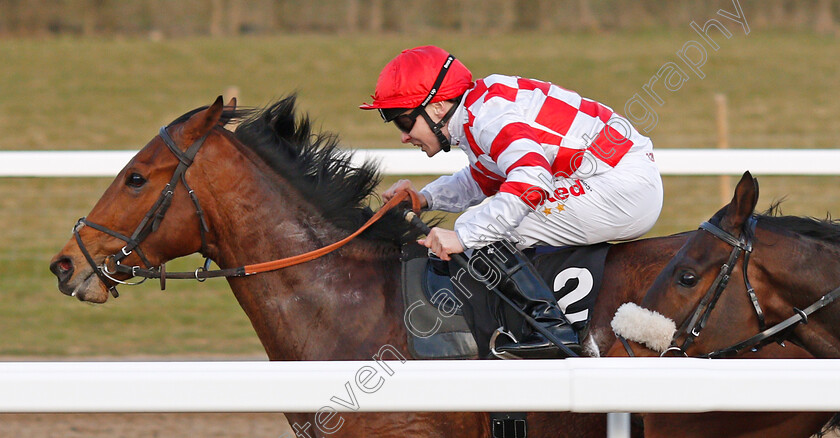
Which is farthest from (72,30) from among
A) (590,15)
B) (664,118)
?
(664,118)

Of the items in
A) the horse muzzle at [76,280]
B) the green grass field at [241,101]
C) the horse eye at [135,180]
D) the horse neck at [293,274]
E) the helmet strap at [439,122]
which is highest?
the helmet strap at [439,122]

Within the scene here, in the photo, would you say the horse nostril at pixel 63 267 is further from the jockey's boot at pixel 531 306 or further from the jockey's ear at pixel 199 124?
the jockey's boot at pixel 531 306

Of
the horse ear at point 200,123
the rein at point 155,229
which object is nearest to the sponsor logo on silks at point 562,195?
the rein at point 155,229

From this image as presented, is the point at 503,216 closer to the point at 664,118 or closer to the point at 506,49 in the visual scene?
the point at 664,118

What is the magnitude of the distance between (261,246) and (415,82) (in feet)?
2.17

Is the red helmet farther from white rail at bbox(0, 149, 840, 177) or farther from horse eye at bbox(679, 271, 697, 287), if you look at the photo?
white rail at bbox(0, 149, 840, 177)

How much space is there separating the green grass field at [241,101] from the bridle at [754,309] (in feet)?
9.89

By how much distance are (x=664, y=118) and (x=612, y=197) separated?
11.1 m

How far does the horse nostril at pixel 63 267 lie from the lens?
272 centimetres

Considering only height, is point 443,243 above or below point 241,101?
above

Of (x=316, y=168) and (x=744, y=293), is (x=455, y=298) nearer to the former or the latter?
(x=316, y=168)

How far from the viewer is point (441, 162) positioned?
442cm

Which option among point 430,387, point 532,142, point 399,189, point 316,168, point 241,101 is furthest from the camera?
point 241,101

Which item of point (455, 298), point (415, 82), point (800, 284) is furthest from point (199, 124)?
point (800, 284)
